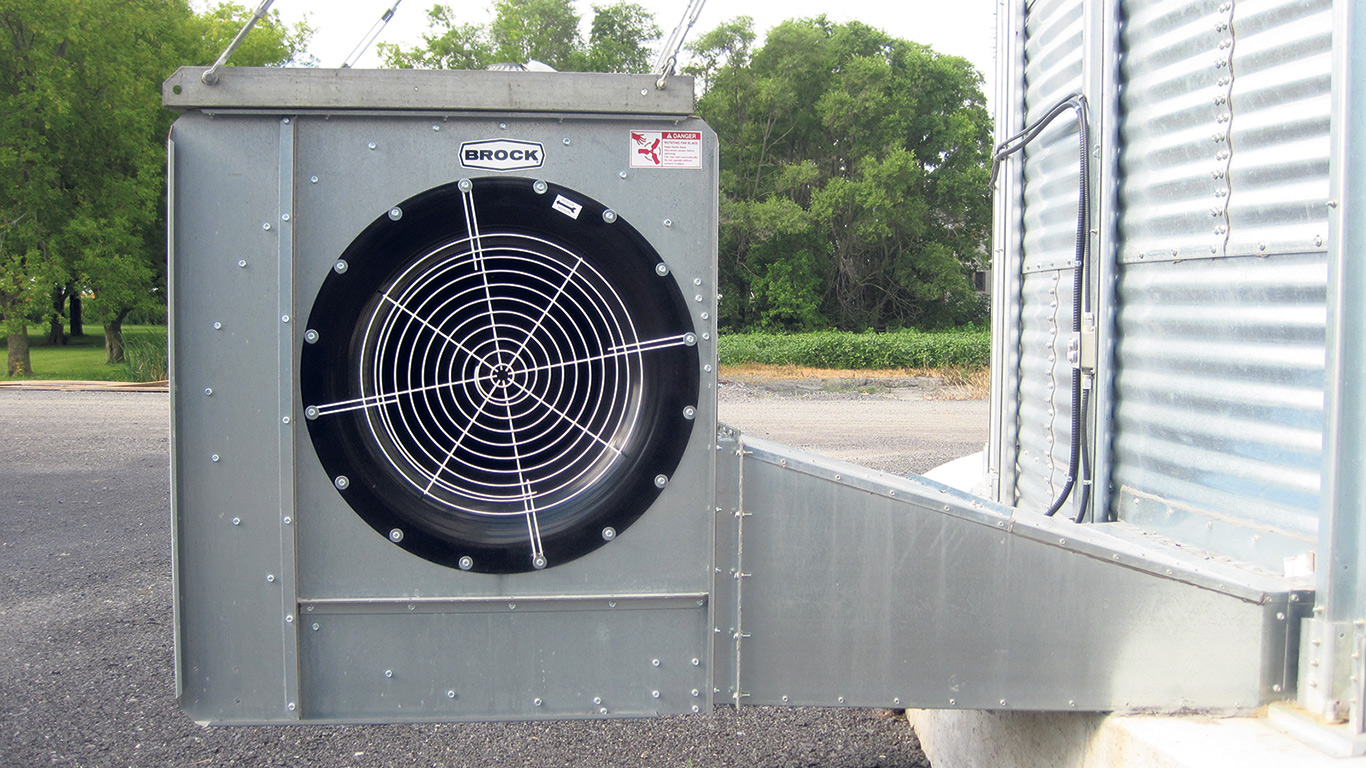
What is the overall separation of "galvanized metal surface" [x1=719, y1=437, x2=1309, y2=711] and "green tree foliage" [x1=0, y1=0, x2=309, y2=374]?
20.8 metres

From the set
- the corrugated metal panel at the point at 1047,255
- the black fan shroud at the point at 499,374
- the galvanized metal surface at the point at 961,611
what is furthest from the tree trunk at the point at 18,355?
the galvanized metal surface at the point at 961,611

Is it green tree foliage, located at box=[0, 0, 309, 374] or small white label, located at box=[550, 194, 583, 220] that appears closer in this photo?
small white label, located at box=[550, 194, 583, 220]

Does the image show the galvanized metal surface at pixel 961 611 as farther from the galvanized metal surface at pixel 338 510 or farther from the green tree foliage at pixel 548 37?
the green tree foliage at pixel 548 37

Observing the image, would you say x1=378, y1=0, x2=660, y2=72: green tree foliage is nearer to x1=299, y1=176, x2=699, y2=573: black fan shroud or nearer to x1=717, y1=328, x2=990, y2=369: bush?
x1=717, y1=328, x2=990, y2=369: bush

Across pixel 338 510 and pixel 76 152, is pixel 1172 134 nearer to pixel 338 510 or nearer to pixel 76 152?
pixel 338 510

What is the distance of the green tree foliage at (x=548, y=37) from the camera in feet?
105

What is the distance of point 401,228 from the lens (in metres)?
2.29

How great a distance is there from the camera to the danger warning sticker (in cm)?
230

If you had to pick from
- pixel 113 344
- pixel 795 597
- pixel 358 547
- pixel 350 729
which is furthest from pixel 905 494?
pixel 113 344

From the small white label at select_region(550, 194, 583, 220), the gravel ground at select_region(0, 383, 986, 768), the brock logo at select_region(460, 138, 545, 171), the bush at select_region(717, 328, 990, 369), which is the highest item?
the brock logo at select_region(460, 138, 545, 171)

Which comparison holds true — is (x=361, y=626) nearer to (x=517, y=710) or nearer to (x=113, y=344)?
(x=517, y=710)

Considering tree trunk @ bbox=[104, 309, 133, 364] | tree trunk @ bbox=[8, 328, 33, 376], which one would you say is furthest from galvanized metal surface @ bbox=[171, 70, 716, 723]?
tree trunk @ bbox=[104, 309, 133, 364]

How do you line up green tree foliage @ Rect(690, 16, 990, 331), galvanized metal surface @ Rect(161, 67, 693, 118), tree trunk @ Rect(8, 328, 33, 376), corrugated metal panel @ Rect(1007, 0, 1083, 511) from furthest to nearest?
green tree foliage @ Rect(690, 16, 990, 331) < tree trunk @ Rect(8, 328, 33, 376) < corrugated metal panel @ Rect(1007, 0, 1083, 511) < galvanized metal surface @ Rect(161, 67, 693, 118)

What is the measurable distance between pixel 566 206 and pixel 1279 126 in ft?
5.99
